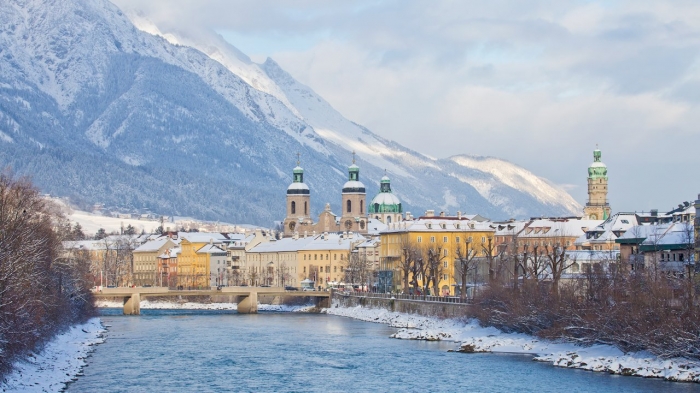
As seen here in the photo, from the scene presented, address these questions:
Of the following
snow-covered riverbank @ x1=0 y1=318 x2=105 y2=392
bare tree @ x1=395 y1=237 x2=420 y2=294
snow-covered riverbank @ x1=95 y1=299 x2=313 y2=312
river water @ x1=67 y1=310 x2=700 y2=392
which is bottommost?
river water @ x1=67 y1=310 x2=700 y2=392

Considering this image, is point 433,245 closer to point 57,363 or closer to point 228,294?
point 228,294

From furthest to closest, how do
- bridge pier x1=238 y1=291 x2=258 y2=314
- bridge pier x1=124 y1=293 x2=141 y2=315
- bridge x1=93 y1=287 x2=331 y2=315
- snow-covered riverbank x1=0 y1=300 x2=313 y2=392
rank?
bridge pier x1=238 y1=291 x2=258 y2=314 → bridge x1=93 y1=287 x2=331 y2=315 → bridge pier x1=124 y1=293 x2=141 y2=315 → snow-covered riverbank x1=0 y1=300 x2=313 y2=392

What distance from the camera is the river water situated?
2901 inches

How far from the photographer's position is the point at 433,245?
158875 mm

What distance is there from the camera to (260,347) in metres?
99.6

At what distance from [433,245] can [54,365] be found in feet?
278

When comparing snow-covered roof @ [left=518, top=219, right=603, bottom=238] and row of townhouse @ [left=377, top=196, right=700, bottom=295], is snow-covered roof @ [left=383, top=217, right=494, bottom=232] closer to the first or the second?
row of townhouse @ [left=377, top=196, right=700, bottom=295]

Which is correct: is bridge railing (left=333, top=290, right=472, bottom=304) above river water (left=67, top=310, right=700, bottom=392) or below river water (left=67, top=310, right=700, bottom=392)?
above

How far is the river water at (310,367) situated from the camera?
73.7 metres

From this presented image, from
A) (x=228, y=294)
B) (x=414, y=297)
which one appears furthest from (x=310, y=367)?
(x=228, y=294)

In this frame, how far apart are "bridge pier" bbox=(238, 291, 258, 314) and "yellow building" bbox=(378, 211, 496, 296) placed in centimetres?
1436

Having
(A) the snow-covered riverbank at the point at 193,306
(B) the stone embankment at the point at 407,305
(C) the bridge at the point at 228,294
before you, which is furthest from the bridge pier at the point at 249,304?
(B) the stone embankment at the point at 407,305

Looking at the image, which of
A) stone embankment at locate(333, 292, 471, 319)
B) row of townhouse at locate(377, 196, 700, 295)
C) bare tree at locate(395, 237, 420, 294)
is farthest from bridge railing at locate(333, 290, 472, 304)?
row of townhouse at locate(377, 196, 700, 295)

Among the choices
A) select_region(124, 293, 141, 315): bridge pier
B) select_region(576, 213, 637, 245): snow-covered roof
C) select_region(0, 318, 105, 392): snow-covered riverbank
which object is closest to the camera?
select_region(0, 318, 105, 392): snow-covered riverbank
